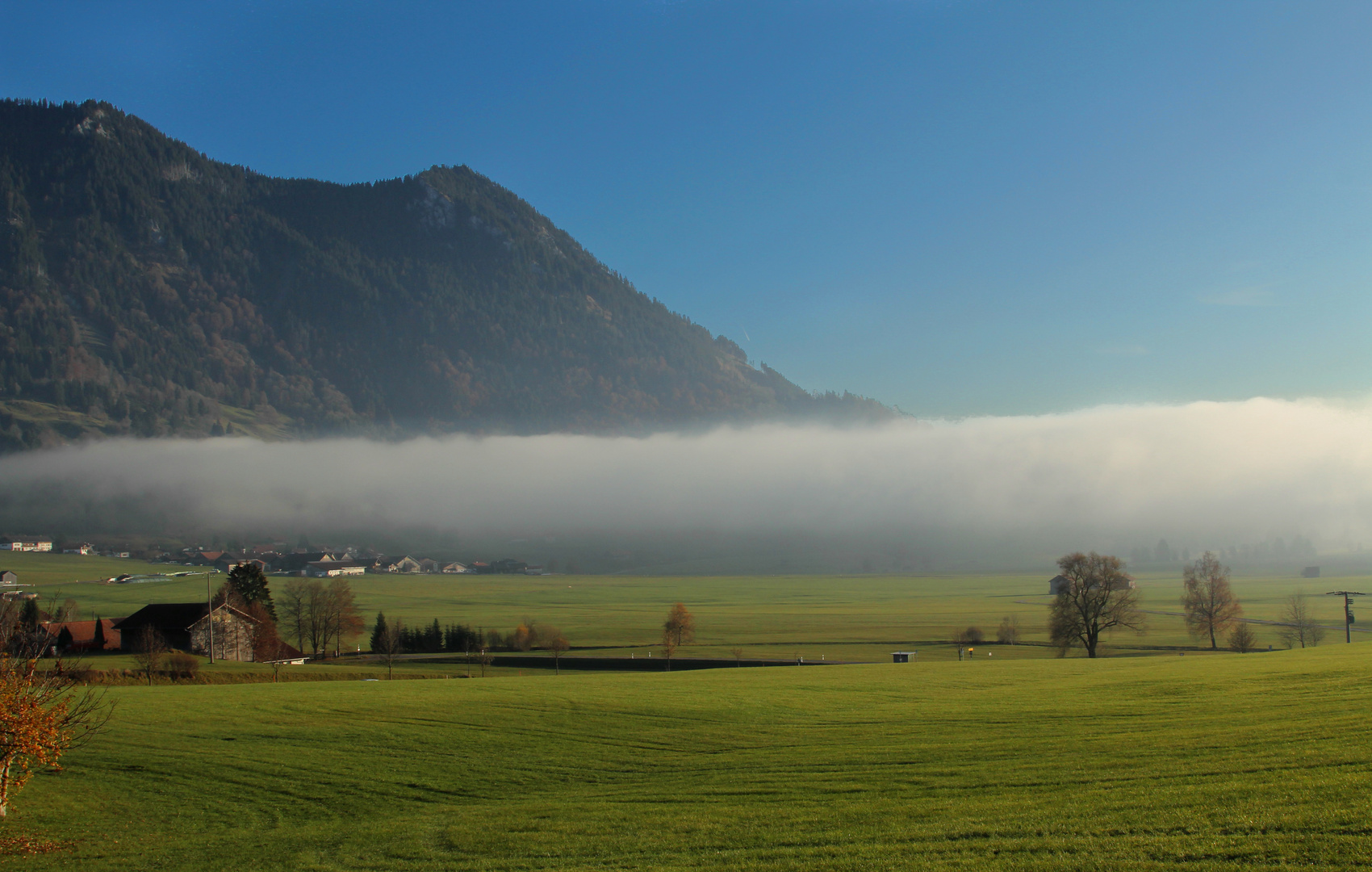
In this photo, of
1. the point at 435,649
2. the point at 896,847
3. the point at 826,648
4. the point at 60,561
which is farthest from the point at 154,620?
the point at 60,561

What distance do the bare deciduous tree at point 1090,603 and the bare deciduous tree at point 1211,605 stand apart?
14.6 metres

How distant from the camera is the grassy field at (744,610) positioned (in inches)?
3487

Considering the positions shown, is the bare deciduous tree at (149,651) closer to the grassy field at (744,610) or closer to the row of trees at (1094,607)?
the grassy field at (744,610)

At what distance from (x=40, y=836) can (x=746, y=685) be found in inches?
1104

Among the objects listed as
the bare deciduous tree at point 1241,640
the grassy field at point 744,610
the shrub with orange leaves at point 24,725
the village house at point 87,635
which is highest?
the shrub with orange leaves at point 24,725

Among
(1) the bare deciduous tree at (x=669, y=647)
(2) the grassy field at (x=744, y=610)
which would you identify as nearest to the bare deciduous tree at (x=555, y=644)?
(2) the grassy field at (x=744, y=610)

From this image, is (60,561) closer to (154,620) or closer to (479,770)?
(154,620)

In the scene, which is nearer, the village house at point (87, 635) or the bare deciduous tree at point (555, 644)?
the bare deciduous tree at point (555, 644)

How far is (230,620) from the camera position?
80.9m

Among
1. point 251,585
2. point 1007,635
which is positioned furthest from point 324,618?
point 1007,635

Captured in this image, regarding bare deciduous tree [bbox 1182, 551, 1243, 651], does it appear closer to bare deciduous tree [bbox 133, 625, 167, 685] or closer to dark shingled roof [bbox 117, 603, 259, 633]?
bare deciduous tree [bbox 133, 625, 167, 685]

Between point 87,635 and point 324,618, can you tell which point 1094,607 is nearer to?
point 324,618

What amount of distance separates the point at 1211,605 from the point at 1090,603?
20.4 m

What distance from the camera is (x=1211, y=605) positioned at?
7931 centimetres
